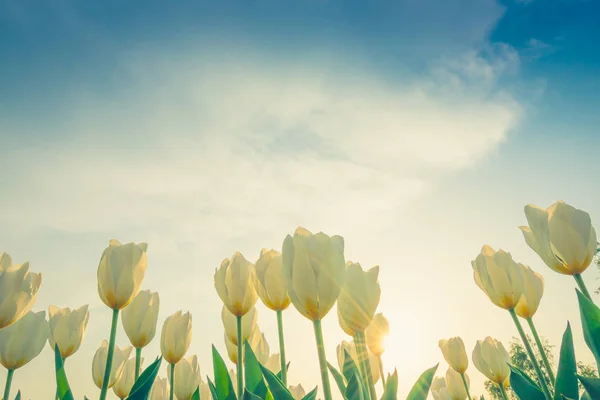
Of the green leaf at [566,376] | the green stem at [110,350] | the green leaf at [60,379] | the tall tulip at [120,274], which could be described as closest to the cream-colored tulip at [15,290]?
the green leaf at [60,379]

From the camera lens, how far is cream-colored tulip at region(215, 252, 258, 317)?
→ 99.8 inches

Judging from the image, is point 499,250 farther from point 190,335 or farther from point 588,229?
point 190,335

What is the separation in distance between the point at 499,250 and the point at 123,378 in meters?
2.98

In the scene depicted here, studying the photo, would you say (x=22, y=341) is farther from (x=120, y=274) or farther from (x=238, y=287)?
(x=238, y=287)

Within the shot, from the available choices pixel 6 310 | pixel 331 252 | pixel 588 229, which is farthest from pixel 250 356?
pixel 588 229

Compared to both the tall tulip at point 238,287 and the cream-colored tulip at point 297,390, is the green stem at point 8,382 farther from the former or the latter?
the cream-colored tulip at point 297,390

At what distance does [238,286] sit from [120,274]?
2.15 ft

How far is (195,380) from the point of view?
3.24 m

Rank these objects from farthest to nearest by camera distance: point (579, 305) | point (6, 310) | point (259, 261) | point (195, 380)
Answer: point (195, 380) < point (259, 261) < point (6, 310) < point (579, 305)

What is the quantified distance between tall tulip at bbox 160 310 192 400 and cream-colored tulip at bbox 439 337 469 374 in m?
2.38

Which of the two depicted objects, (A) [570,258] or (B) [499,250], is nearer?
(A) [570,258]

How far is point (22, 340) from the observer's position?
2.75 m

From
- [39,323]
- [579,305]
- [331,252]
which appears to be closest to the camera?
[331,252]

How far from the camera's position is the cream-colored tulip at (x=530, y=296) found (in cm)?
288
